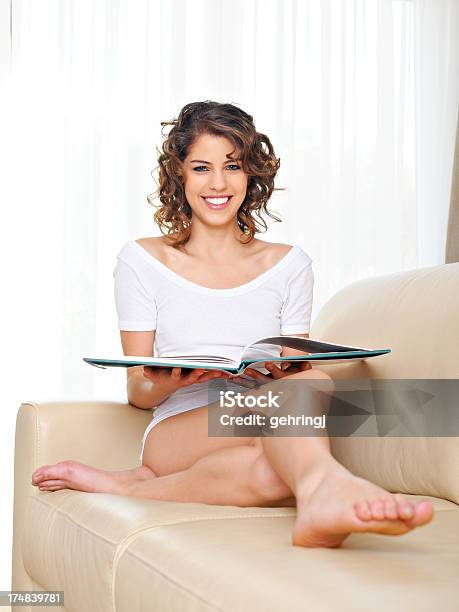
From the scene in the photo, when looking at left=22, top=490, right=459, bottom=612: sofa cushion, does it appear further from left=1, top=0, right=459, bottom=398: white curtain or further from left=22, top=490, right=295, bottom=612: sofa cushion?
left=1, top=0, right=459, bottom=398: white curtain

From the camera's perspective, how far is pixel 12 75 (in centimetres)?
315

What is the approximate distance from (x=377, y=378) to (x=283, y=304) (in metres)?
0.31

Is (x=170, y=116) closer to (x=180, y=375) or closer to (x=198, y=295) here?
(x=198, y=295)

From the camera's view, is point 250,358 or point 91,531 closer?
point 250,358

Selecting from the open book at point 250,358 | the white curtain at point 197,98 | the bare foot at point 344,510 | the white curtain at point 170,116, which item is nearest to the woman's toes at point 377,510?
the bare foot at point 344,510

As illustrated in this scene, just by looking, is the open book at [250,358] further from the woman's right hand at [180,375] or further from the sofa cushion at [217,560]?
the sofa cushion at [217,560]

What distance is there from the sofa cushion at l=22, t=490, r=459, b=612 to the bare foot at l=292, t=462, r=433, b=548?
0.10ft

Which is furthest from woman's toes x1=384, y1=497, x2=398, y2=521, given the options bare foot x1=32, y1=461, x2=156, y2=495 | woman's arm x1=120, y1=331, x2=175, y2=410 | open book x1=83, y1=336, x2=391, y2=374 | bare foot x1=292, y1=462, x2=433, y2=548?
woman's arm x1=120, y1=331, x2=175, y2=410

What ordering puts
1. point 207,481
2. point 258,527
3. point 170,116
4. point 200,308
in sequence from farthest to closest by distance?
point 170,116 < point 200,308 < point 207,481 < point 258,527

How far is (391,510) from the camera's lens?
116cm

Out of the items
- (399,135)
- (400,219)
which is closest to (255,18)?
(399,135)

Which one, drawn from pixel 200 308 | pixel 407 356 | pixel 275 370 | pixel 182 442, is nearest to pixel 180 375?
pixel 275 370

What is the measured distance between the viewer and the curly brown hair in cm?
218

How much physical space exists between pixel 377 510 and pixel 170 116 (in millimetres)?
2365
